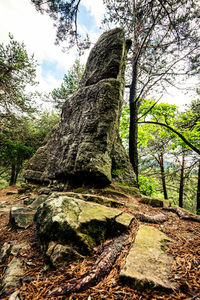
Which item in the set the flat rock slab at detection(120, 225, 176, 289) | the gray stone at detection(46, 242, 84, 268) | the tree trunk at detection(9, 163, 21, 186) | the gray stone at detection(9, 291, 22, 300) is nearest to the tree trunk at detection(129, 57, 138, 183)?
the flat rock slab at detection(120, 225, 176, 289)

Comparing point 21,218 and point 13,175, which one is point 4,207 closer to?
point 21,218

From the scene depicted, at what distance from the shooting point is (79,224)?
1.99m

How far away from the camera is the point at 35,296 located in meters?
1.33

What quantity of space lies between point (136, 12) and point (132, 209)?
18.7ft

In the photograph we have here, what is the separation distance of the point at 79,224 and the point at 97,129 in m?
2.89

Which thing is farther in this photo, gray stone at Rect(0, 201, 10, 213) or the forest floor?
gray stone at Rect(0, 201, 10, 213)

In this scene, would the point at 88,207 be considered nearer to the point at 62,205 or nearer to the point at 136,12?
the point at 62,205

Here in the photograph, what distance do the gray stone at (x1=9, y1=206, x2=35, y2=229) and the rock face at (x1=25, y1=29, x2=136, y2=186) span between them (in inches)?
60.5

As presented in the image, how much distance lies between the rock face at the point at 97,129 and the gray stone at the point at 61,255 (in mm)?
2202

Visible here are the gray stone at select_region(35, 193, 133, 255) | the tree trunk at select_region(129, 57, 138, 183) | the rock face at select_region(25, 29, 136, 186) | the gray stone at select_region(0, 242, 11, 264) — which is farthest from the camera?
the tree trunk at select_region(129, 57, 138, 183)

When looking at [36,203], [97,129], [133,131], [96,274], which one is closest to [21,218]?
[36,203]

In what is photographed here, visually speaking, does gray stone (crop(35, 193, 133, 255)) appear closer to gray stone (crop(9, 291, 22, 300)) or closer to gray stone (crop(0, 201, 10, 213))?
gray stone (crop(9, 291, 22, 300))

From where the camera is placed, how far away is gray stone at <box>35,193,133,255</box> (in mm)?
1863

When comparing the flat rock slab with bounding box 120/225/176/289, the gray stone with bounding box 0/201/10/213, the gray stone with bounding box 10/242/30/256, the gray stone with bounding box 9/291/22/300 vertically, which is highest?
the flat rock slab with bounding box 120/225/176/289
